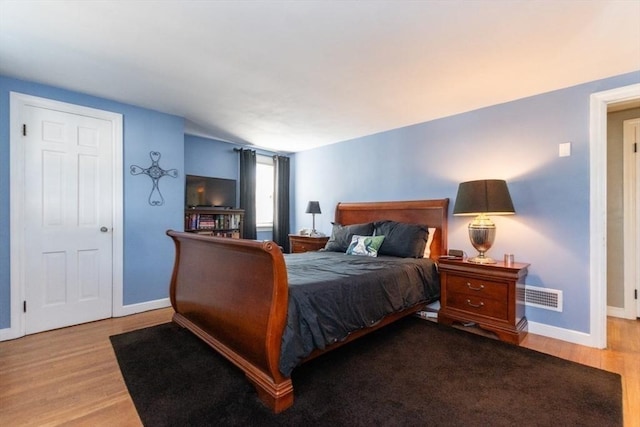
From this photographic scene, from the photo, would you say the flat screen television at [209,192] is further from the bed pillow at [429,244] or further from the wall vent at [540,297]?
the wall vent at [540,297]

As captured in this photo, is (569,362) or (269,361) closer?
(269,361)

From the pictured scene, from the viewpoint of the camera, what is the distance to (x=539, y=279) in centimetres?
280

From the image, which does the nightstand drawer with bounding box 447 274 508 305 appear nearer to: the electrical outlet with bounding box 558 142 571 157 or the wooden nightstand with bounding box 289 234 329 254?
the electrical outlet with bounding box 558 142 571 157

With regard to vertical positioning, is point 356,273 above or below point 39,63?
below

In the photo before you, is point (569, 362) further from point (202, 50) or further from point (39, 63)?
point (39, 63)

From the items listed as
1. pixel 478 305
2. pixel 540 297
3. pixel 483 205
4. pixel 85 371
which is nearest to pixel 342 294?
pixel 478 305

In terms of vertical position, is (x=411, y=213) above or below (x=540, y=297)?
above

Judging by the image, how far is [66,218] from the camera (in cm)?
290

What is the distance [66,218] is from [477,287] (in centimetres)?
405

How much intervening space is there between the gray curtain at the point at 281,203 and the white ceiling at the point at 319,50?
210 cm

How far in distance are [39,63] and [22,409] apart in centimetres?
250

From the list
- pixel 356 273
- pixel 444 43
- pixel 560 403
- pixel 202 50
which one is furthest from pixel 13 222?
pixel 560 403

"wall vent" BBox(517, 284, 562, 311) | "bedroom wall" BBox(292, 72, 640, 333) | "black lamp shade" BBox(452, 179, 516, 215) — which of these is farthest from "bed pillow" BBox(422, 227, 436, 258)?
"wall vent" BBox(517, 284, 562, 311)

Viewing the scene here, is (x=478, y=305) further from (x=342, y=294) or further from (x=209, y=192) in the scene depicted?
(x=209, y=192)
